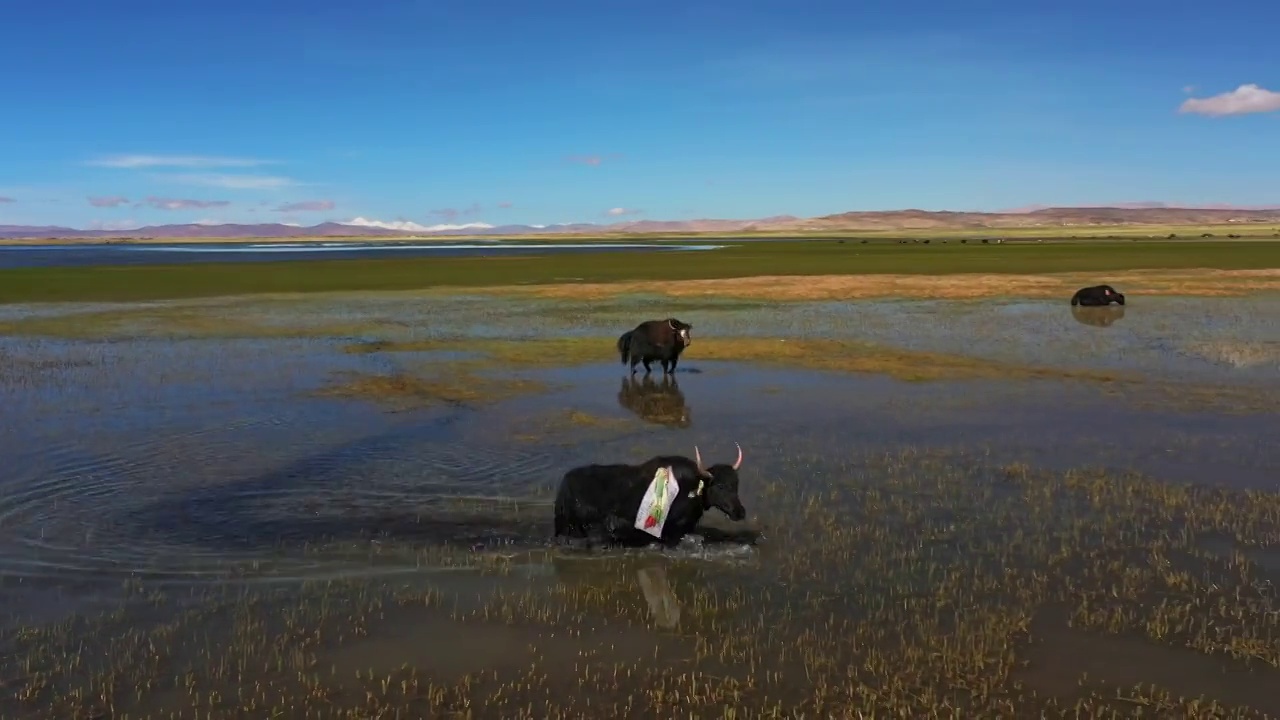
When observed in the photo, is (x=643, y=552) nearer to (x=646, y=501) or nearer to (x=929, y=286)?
(x=646, y=501)

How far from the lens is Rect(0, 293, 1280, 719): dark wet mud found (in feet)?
24.3

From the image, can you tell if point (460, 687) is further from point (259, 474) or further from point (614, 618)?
point (259, 474)

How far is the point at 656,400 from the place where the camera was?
19250 millimetres

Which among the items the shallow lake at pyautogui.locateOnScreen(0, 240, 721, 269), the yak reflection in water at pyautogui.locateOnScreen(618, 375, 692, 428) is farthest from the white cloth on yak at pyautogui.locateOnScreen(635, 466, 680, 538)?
the shallow lake at pyautogui.locateOnScreen(0, 240, 721, 269)

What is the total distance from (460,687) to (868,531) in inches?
203

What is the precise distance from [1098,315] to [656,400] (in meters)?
21.7

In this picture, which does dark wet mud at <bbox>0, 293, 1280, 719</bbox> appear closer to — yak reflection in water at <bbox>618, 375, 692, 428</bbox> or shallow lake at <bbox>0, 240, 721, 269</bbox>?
yak reflection in water at <bbox>618, 375, 692, 428</bbox>

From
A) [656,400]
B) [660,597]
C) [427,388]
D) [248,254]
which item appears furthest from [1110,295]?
[248,254]

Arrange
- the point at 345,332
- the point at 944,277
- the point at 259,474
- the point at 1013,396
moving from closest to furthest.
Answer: the point at 259,474
the point at 1013,396
the point at 345,332
the point at 944,277

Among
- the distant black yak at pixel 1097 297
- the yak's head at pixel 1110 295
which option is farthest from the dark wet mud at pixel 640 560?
the yak's head at pixel 1110 295

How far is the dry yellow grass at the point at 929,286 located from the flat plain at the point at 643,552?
19820 millimetres

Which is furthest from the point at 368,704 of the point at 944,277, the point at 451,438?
the point at 944,277

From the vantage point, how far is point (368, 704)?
7.19 metres

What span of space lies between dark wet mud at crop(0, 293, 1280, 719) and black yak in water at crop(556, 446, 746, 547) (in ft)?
1.12
